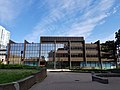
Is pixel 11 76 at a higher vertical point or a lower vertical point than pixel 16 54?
lower

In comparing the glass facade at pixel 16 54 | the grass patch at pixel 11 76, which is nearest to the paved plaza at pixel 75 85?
the grass patch at pixel 11 76

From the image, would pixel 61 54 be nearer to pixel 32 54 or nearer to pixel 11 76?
pixel 32 54

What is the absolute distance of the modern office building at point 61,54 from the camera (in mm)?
81438

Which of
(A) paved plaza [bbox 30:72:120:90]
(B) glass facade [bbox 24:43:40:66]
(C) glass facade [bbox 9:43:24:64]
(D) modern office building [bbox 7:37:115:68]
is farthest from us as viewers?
(C) glass facade [bbox 9:43:24:64]

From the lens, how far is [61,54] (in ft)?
271

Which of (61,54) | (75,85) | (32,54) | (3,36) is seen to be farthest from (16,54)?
(75,85)

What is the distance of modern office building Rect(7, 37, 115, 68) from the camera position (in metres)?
81.4

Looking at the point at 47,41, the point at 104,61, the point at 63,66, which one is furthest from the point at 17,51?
the point at 104,61

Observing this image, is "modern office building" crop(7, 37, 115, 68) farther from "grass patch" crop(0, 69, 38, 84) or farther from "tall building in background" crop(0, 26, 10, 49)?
"grass patch" crop(0, 69, 38, 84)

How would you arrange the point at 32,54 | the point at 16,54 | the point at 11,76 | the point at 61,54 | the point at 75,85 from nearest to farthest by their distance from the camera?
the point at 11,76 → the point at 75,85 → the point at 61,54 → the point at 32,54 → the point at 16,54

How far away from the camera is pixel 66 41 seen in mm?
87562

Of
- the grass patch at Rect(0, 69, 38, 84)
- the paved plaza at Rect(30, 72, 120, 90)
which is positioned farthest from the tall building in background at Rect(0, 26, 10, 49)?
the paved plaza at Rect(30, 72, 120, 90)

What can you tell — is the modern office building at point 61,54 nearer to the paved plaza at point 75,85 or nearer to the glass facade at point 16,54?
the glass facade at point 16,54

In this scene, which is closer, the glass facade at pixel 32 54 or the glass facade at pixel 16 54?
the glass facade at pixel 32 54
